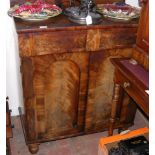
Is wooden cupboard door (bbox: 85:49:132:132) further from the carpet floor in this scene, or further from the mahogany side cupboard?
the carpet floor

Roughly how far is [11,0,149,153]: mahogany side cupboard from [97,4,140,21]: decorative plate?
2.1 inches

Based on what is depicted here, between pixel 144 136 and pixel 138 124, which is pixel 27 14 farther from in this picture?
pixel 138 124

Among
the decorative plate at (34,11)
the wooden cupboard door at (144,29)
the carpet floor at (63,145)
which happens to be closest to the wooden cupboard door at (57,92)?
the carpet floor at (63,145)

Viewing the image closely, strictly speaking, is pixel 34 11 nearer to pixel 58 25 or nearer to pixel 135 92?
pixel 58 25

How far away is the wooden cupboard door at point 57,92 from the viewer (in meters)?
1.69

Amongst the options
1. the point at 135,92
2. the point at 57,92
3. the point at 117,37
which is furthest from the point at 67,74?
the point at 135,92

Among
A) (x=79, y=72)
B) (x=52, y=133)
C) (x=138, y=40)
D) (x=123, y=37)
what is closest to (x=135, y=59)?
(x=138, y=40)

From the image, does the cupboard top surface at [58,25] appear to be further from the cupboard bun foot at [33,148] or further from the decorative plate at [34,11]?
the cupboard bun foot at [33,148]

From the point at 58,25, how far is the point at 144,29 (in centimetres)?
51

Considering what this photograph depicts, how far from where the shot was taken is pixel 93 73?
1.84 metres

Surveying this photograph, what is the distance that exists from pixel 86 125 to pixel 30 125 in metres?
0.45

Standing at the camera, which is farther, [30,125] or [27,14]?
[30,125]

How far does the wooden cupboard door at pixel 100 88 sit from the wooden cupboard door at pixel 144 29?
34 cm

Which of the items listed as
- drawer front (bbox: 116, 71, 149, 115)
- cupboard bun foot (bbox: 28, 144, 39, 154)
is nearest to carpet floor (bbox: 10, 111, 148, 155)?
cupboard bun foot (bbox: 28, 144, 39, 154)
